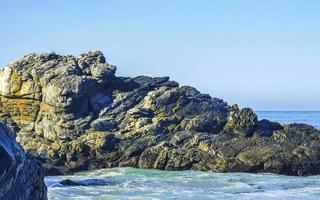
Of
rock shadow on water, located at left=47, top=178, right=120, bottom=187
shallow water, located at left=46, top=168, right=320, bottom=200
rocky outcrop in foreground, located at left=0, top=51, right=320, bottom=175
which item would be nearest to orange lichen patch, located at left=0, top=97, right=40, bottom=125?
rocky outcrop in foreground, located at left=0, top=51, right=320, bottom=175

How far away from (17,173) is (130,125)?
32.6 metres

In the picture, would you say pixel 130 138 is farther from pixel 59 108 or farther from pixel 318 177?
pixel 318 177

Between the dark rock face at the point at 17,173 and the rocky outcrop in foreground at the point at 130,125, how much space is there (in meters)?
25.2

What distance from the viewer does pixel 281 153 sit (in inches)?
1358

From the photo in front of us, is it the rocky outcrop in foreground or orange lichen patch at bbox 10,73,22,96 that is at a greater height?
orange lichen patch at bbox 10,73,22,96

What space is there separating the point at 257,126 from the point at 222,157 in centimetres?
512

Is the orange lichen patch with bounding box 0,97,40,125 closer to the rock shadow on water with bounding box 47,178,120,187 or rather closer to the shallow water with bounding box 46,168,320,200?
the shallow water with bounding box 46,168,320,200

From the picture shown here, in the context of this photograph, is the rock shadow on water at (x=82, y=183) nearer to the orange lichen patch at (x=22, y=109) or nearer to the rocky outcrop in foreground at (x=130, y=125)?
the rocky outcrop in foreground at (x=130, y=125)

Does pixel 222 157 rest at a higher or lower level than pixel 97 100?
lower

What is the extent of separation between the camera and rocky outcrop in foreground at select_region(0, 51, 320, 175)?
3516cm

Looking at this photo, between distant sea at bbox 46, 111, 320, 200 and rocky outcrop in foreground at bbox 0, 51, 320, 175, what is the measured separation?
6.27 ft

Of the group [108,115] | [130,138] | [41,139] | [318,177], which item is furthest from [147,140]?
[318,177]

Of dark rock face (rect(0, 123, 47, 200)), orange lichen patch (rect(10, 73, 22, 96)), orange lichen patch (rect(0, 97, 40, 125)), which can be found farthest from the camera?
orange lichen patch (rect(10, 73, 22, 96))

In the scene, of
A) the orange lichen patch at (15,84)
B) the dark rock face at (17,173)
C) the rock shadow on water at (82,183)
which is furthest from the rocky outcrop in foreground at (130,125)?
the dark rock face at (17,173)
